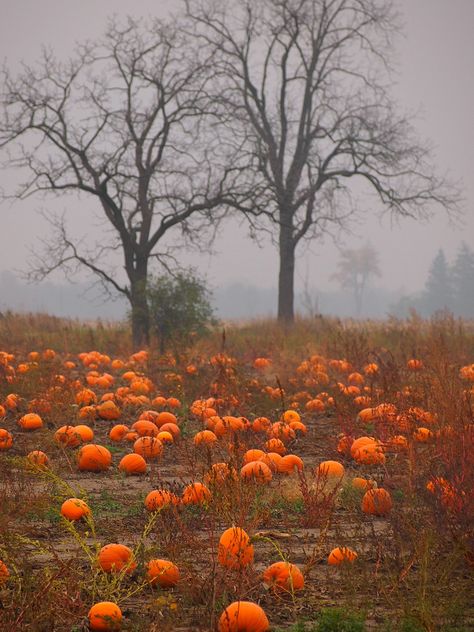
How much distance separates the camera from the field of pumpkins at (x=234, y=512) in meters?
3.02

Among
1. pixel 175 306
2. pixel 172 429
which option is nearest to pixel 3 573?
pixel 172 429

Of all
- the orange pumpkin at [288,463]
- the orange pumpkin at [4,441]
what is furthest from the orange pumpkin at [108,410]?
the orange pumpkin at [288,463]

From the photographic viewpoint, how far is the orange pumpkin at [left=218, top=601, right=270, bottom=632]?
2.81 m

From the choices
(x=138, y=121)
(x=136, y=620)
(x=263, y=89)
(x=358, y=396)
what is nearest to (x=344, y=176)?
(x=263, y=89)

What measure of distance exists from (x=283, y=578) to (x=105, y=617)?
919 millimetres

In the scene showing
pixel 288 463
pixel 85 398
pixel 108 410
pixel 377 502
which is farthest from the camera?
pixel 85 398

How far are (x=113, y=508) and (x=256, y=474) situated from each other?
1.03 m

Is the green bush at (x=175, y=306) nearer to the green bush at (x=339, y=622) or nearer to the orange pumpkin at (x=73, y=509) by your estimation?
the orange pumpkin at (x=73, y=509)

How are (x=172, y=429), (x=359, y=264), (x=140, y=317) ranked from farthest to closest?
(x=359, y=264) < (x=140, y=317) < (x=172, y=429)

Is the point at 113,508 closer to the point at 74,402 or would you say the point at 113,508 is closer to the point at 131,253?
the point at 74,402

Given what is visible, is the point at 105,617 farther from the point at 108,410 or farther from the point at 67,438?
the point at 108,410

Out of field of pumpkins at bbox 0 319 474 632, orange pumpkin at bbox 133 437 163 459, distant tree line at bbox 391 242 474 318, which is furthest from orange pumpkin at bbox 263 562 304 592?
→ distant tree line at bbox 391 242 474 318

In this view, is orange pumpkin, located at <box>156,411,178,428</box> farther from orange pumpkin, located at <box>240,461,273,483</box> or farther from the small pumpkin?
the small pumpkin

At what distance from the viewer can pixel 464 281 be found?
91312 mm
